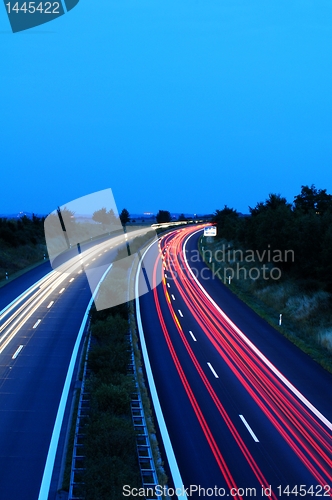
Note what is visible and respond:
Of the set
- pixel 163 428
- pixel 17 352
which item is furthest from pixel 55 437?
pixel 17 352

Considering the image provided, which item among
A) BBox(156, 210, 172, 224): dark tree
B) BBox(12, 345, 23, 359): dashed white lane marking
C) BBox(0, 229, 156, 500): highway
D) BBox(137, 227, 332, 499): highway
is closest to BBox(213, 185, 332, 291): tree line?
BBox(137, 227, 332, 499): highway

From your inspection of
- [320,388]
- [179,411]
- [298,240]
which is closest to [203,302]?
[298,240]

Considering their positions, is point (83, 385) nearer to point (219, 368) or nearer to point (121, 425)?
point (121, 425)

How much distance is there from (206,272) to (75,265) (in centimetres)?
1335

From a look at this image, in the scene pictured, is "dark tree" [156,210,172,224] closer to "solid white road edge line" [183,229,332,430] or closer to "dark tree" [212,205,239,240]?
"dark tree" [212,205,239,240]

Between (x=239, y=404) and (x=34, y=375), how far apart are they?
7.38m

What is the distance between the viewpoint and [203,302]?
1178 inches

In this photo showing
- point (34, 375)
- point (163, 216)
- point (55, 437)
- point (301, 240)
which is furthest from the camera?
point (163, 216)

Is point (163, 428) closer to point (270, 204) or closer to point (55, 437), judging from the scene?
point (55, 437)

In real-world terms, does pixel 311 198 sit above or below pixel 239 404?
above

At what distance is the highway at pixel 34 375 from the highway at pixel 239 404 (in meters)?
3.25

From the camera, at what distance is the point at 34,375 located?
620 inches

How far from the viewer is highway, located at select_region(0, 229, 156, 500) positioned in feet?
32.9

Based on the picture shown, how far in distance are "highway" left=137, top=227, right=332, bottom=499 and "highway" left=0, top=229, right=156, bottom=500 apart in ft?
10.7
